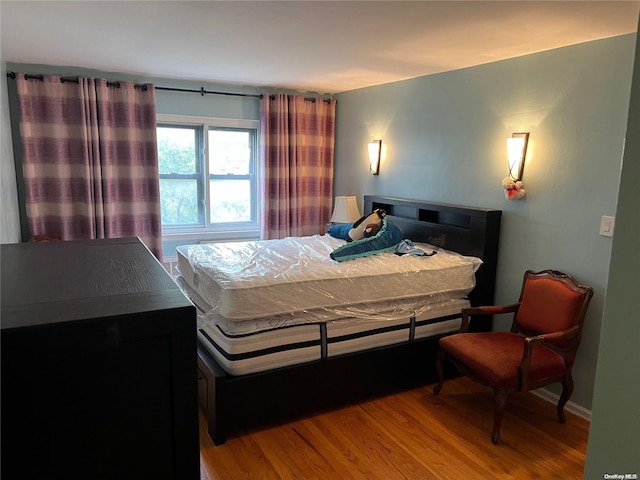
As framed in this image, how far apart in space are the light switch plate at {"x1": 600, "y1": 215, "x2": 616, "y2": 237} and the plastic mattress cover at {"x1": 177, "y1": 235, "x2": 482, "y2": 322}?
82cm

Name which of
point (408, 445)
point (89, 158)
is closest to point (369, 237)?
point (408, 445)

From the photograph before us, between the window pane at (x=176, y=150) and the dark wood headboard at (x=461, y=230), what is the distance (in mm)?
2146

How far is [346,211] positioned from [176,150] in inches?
72.9

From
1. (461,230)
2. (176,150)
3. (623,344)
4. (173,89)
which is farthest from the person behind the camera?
(176,150)

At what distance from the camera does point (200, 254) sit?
10.6ft

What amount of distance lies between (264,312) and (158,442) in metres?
2.01

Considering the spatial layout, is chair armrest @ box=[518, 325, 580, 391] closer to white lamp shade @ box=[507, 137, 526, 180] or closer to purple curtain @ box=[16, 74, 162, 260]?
white lamp shade @ box=[507, 137, 526, 180]

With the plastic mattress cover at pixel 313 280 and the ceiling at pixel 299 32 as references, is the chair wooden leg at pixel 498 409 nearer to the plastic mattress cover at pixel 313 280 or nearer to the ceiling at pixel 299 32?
the plastic mattress cover at pixel 313 280

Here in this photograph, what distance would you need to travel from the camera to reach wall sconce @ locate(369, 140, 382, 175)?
4458 mm

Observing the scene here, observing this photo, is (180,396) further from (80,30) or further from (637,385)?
(80,30)

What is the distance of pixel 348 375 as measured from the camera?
9.45ft

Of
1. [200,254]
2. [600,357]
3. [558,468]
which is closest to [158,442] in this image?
[600,357]

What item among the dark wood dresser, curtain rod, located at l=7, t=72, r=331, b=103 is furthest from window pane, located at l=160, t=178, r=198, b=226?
the dark wood dresser

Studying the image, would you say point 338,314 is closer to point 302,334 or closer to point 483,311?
point 302,334
